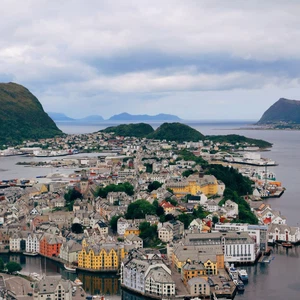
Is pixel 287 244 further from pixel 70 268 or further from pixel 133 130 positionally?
pixel 133 130

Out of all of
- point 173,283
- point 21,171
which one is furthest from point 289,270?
point 21,171

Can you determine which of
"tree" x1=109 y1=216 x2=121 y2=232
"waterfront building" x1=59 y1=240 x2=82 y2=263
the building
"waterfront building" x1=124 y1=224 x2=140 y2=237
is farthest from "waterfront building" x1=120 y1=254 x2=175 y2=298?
"tree" x1=109 y1=216 x2=121 y2=232

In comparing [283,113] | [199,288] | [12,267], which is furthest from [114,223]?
[283,113]

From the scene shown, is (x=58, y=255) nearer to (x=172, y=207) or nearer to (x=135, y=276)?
(x=135, y=276)

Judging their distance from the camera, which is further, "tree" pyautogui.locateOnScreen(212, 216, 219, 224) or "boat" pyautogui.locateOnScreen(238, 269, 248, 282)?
"tree" pyautogui.locateOnScreen(212, 216, 219, 224)

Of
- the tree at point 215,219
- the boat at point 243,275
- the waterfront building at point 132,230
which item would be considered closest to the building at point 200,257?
the boat at point 243,275

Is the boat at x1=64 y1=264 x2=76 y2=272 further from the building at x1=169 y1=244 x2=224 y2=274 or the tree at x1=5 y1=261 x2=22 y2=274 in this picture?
the building at x1=169 y1=244 x2=224 y2=274
